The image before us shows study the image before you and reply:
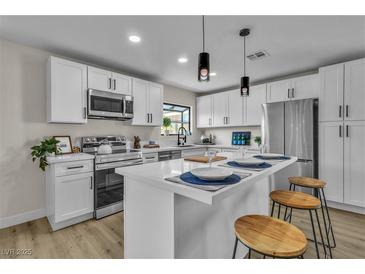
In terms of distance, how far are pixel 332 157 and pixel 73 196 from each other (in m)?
3.88

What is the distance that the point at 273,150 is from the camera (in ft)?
11.2

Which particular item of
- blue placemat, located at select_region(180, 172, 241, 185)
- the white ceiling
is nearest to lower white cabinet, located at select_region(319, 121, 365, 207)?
the white ceiling

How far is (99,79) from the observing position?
2.98 m

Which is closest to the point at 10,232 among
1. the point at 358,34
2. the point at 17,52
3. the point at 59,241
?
the point at 59,241

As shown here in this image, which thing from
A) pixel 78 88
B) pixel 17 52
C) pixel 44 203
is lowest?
pixel 44 203

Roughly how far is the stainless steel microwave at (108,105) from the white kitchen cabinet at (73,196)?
0.98 m

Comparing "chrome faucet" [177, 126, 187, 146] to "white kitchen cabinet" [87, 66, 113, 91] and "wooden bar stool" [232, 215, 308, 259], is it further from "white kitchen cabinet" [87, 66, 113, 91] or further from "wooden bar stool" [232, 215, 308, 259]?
"wooden bar stool" [232, 215, 308, 259]

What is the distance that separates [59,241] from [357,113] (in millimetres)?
4282

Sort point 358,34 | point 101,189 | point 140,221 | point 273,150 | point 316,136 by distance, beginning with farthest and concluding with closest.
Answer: point 273,150 < point 316,136 < point 101,189 < point 358,34 < point 140,221

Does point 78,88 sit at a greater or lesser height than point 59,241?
greater

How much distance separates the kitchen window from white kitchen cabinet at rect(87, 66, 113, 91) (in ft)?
5.44

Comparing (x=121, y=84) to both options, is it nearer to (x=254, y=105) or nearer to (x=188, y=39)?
(x=188, y=39)
